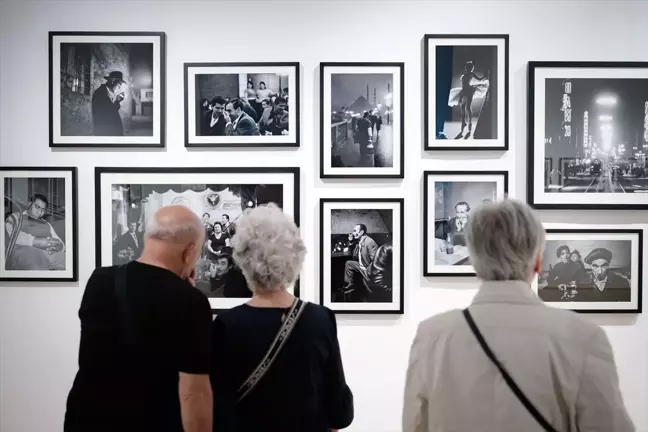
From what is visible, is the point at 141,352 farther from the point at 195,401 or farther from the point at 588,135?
the point at 588,135

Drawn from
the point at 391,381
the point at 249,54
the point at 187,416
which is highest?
the point at 249,54

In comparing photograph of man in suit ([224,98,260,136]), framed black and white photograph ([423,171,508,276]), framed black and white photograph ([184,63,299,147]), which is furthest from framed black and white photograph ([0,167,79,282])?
framed black and white photograph ([423,171,508,276])

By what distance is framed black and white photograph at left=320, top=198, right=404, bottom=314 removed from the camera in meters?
2.27

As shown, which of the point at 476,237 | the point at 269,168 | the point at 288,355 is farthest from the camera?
the point at 269,168

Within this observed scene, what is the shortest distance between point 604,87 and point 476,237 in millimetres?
1481

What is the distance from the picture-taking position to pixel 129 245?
2291 mm

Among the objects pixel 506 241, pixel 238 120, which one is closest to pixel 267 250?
pixel 506 241

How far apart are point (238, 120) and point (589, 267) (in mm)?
1732

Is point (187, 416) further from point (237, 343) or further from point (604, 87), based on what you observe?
point (604, 87)

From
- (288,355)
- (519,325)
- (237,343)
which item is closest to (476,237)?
(519,325)

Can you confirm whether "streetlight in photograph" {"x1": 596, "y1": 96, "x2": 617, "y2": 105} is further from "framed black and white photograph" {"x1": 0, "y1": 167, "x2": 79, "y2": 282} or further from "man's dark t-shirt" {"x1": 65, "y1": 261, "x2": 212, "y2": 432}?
"framed black and white photograph" {"x1": 0, "y1": 167, "x2": 79, "y2": 282}

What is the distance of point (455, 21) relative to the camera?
7.55ft

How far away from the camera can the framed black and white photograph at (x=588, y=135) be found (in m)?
2.28

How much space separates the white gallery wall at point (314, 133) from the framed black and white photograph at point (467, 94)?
57mm
